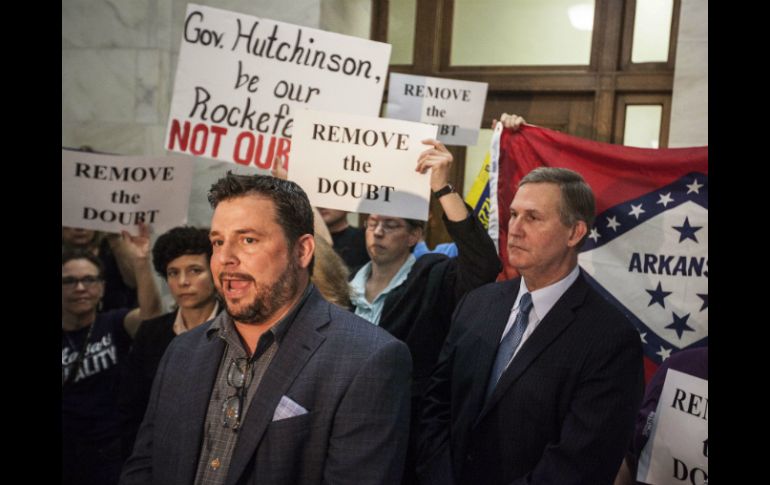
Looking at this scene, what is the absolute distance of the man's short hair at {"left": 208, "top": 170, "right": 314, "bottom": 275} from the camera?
2057 mm

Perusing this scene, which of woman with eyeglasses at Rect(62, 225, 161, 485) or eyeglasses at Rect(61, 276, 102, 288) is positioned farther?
eyeglasses at Rect(61, 276, 102, 288)

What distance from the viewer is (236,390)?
2.03 metres

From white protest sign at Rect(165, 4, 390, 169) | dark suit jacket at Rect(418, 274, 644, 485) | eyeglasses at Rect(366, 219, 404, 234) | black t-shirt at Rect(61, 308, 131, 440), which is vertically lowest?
black t-shirt at Rect(61, 308, 131, 440)

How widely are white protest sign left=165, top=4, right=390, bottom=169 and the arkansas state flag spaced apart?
1.11 metres

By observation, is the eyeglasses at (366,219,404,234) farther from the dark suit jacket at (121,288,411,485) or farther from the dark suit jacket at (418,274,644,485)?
the dark suit jacket at (121,288,411,485)

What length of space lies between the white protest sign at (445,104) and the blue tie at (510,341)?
233 centimetres

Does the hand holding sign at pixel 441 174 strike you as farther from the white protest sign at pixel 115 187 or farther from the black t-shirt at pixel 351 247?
the white protest sign at pixel 115 187

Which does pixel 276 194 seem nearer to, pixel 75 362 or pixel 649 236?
pixel 75 362

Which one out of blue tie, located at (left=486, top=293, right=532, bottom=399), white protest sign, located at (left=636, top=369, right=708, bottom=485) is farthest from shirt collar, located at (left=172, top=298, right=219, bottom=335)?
white protest sign, located at (left=636, top=369, right=708, bottom=485)

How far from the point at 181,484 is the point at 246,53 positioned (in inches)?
91.2

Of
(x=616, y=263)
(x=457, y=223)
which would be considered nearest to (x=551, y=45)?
(x=616, y=263)

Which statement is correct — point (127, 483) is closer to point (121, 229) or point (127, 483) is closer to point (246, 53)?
point (121, 229)

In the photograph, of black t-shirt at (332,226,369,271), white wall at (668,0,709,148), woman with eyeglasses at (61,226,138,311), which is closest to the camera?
black t-shirt at (332,226,369,271)

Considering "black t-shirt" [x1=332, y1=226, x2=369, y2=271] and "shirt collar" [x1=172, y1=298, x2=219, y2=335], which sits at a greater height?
"black t-shirt" [x1=332, y1=226, x2=369, y2=271]
